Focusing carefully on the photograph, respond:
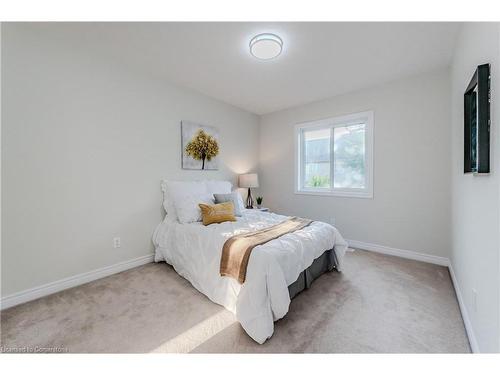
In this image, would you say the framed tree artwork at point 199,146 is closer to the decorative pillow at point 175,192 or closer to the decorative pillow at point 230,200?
the decorative pillow at point 175,192

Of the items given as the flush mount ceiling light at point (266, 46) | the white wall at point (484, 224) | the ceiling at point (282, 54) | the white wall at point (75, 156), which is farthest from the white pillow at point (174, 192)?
the white wall at point (484, 224)

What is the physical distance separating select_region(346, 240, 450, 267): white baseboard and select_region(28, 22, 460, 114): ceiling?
7.92 ft

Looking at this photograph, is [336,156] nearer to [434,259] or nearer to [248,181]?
[248,181]

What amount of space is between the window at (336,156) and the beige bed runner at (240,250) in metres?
1.94

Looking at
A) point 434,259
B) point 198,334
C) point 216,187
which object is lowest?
point 198,334

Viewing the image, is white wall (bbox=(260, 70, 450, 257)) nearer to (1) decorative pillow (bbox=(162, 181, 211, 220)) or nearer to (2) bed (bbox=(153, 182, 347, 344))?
(2) bed (bbox=(153, 182, 347, 344))

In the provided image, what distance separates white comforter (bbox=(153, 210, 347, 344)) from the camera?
156 centimetres

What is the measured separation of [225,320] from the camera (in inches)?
67.2

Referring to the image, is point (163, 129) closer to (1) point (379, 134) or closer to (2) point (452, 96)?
(1) point (379, 134)

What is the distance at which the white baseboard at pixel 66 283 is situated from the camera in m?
1.88

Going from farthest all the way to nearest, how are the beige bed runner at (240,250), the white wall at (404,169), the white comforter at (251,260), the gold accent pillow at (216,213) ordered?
1. the white wall at (404,169)
2. the gold accent pillow at (216,213)
3. the beige bed runner at (240,250)
4. the white comforter at (251,260)

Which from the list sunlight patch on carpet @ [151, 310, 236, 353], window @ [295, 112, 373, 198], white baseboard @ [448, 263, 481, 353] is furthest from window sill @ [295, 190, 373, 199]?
sunlight patch on carpet @ [151, 310, 236, 353]

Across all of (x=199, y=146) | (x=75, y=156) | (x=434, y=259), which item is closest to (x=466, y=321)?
(x=434, y=259)

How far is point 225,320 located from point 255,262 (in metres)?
0.54
